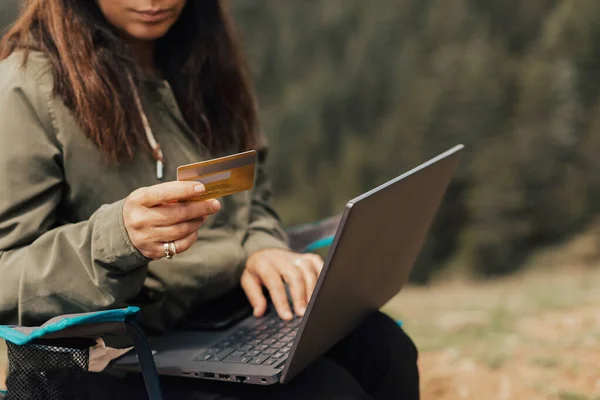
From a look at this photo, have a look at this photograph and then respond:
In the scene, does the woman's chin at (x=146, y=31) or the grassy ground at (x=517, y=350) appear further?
the grassy ground at (x=517, y=350)

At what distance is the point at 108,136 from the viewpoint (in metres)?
1.31

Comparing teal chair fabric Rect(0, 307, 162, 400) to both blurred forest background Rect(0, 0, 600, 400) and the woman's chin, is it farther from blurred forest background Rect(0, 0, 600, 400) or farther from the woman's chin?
blurred forest background Rect(0, 0, 600, 400)

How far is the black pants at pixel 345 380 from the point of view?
1216 mm

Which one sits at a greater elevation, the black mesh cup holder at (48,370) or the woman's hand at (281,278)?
the black mesh cup holder at (48,370)

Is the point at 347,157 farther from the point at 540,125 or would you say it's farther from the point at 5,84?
the point at 5,84

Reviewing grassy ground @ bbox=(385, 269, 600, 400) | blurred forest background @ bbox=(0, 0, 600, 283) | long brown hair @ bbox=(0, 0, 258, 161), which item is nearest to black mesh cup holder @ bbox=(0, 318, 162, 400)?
long brown hair @ bbox=(0, 0, 258, 161)

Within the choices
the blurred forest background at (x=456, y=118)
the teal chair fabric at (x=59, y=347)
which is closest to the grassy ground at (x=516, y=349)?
the blurred forest background at (x=456, y=118)

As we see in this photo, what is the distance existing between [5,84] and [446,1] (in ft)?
53.4

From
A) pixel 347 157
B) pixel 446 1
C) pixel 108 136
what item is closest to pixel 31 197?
pixel 108 136

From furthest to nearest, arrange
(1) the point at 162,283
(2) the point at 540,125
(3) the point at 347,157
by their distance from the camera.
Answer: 1. (3) the point at 347,157
2. (2) the point at 540,125
3. (1) the point at 162,283

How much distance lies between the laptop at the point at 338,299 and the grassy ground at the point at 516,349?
88cm

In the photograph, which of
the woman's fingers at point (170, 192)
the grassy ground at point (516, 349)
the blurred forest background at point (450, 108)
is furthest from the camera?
the blurred forest background at point (450, 108)

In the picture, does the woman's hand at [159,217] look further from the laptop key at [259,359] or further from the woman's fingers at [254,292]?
the woman's fingers at [254,292]

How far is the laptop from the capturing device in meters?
1.07
